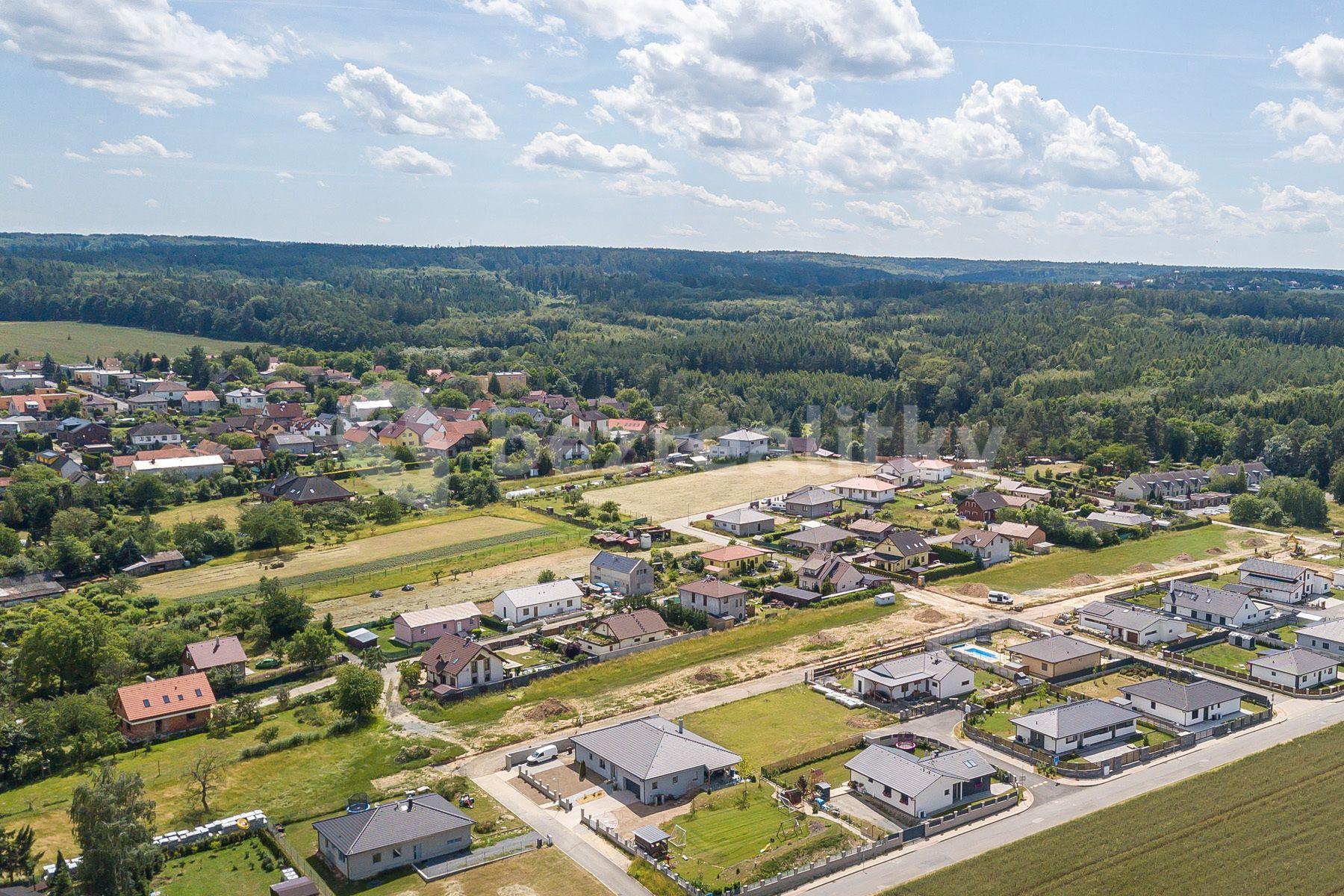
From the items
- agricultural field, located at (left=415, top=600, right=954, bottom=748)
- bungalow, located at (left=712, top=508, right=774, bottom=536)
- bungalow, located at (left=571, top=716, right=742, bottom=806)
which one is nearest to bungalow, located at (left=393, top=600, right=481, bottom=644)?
agricultural field, located at (left=415, top=600, right=954, bottom=748)

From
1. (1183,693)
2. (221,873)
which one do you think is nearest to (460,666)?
(221,873)

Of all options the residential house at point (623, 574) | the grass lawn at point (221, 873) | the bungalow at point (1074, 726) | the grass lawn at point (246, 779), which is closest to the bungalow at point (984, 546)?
the residential house at point (623, 574)

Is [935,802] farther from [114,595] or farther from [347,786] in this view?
[114,595]

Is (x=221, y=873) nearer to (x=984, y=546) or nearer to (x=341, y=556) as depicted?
(x=341, y=556)

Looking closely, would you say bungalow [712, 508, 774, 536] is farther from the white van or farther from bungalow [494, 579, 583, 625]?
the white van

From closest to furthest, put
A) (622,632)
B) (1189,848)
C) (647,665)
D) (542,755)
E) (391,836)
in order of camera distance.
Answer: (391,836) < (1189,848) < (542,755) < (647,665) < (622,632)
